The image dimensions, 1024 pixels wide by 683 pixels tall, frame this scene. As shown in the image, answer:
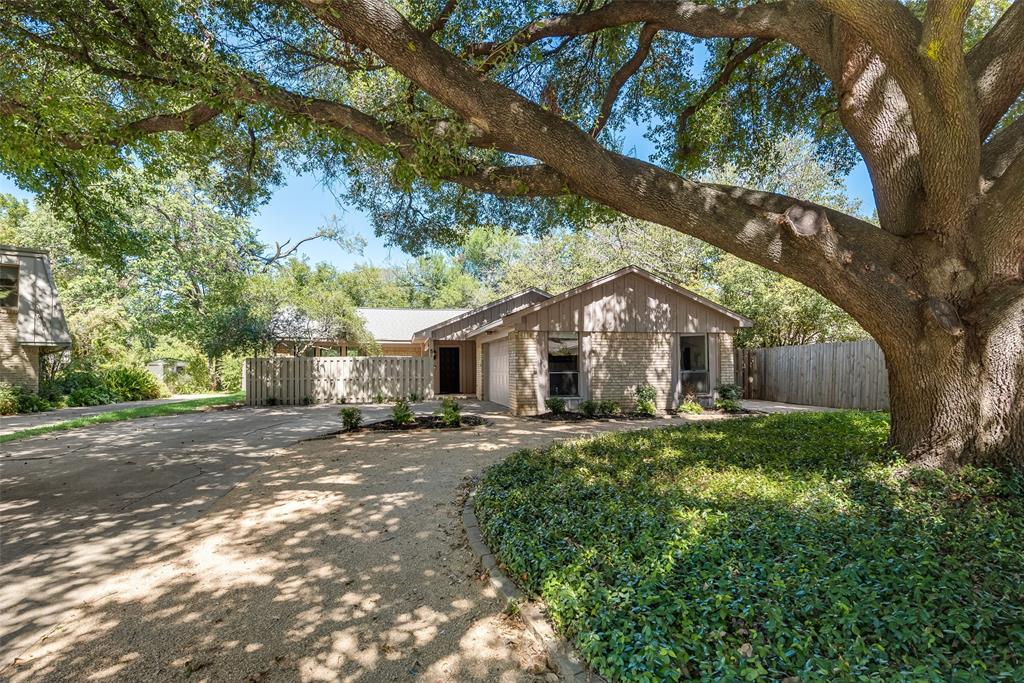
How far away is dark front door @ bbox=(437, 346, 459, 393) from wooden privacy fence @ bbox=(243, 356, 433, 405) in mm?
2820

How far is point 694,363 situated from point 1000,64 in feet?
33.2

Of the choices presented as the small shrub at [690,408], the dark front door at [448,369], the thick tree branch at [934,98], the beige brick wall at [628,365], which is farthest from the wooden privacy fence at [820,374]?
the dark front door at [448,369]

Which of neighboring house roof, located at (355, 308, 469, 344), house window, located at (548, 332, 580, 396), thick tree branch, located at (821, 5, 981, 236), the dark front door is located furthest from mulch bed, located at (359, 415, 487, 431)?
neighboring house roof, located at (355, 308, 469, 344)

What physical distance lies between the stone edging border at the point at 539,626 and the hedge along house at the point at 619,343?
29.8 ft

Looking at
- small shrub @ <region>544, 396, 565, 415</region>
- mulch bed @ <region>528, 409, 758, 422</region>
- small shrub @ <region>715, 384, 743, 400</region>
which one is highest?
small shrub @ <region>715, 384, 743, 400</region>

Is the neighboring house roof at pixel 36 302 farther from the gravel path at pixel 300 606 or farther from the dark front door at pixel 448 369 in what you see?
the gravel path at pixel 300 606

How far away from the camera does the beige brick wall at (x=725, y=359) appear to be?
14.0 metres

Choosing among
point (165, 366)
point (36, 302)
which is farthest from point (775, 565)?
point (165, 366)

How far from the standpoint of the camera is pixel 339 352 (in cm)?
2334

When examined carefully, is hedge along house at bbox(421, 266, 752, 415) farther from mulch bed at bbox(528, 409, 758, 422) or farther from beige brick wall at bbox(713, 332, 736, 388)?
mulch bed at bbox(528, 409, 758, 422)

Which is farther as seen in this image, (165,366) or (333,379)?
(165,366)

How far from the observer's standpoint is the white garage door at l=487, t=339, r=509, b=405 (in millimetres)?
15156

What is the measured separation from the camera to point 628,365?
1350 centimetres

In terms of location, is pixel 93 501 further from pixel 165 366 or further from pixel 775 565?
pixel 165 366
